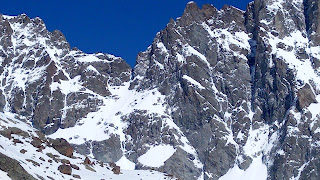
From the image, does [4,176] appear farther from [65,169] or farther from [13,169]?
[65,169]

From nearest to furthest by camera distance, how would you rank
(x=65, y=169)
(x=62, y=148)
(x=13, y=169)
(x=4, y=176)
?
(x=4, y=176)
(x=13, y=169)
(x=65, y=169)
(x=62, y=148)

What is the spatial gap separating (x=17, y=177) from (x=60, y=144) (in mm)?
30573

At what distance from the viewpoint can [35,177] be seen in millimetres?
69938

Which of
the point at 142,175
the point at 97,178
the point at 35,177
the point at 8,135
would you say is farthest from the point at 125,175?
the point at 35,177

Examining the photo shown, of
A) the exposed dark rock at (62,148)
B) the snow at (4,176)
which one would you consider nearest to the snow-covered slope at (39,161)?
the snow at (4,176)

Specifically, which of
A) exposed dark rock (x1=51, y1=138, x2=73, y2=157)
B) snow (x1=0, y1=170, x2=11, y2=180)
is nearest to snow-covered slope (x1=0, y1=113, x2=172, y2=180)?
snow (x1=0, y1=170, x2=11, y2=180)

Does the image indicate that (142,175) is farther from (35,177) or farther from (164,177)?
(35,177)

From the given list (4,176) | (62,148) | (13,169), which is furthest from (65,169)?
(62,148)

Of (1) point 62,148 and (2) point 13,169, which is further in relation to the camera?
(1) point 62,148

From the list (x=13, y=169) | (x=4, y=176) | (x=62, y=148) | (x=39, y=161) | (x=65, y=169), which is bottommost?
(x=4, y=176)

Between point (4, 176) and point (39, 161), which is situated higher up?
point (39, 161)

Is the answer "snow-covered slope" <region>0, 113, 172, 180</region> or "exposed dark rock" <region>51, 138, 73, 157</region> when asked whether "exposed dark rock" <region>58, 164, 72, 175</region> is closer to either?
"snow-covered slope" <region>0, 113, 172, 180</region>

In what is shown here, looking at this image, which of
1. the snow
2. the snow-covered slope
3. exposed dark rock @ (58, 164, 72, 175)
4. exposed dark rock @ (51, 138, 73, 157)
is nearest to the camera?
the snow

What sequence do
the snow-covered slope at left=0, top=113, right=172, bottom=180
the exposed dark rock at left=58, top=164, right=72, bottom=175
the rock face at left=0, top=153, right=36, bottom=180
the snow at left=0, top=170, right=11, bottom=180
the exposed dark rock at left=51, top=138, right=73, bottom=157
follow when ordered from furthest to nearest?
the exposed dark rock at left=51, top=138, right=73, bottom=157 < the exposed dark rock at left=58, top=164, right=72, bottom=175 < the snow-covered slope at left=0, top=113, right=172, bottom=180 < the rock face at left=0, top=153, right=36, bottom=180 < the snow at left=0, top=170, right=11, bottom=180
